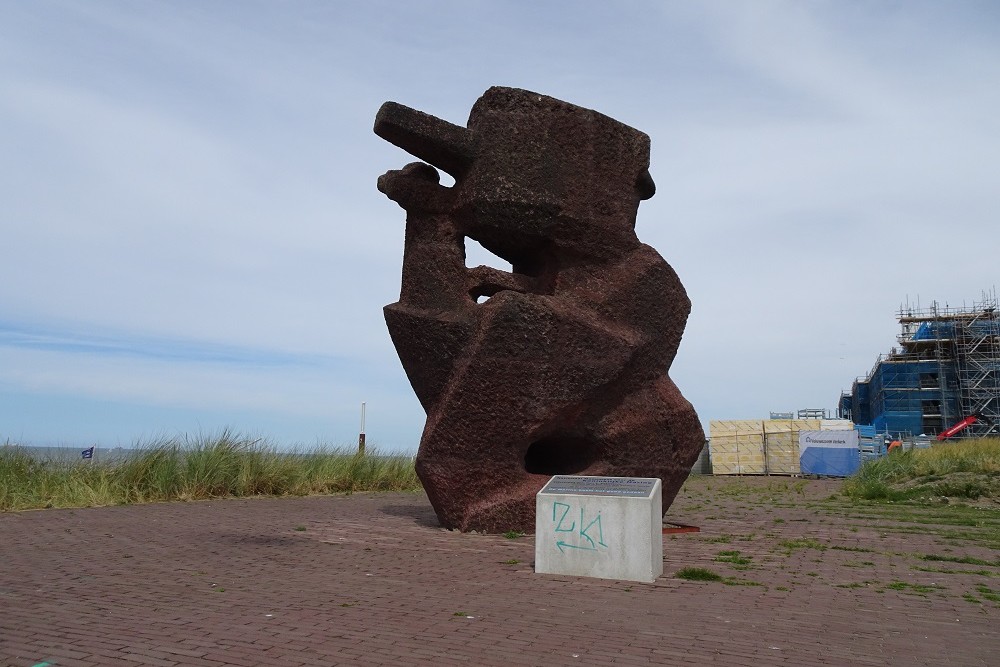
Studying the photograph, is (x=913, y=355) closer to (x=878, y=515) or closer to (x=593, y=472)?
(x=878, y=515)

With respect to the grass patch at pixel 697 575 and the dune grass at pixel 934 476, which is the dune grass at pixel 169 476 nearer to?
the grass patch at pixel 697 575

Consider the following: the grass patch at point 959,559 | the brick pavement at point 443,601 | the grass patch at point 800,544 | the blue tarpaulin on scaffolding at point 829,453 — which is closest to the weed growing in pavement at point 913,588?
the brick pavement at point 443,601

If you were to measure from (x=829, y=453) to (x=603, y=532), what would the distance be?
2240 centimetres

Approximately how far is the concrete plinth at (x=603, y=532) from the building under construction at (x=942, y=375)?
3997 centimetres

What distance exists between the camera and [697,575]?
20.9ft

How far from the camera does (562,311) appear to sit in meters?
8.88

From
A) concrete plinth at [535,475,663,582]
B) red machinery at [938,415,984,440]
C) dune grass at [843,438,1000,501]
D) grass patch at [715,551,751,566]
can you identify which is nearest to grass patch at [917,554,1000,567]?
grass patch at [715,551,751,566]

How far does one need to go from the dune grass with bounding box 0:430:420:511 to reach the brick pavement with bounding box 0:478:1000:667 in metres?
2.24

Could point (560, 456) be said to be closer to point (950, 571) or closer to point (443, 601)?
point (950, 571)

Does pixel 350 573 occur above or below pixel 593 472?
below

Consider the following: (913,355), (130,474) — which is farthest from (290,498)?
(913,355)

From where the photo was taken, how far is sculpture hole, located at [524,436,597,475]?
927 centimetres

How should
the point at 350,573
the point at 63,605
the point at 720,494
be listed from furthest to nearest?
1. the point at 720,494
2. the point at 350,573
3. the point at 63,605

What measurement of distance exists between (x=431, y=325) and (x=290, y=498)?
6237 millimetres
